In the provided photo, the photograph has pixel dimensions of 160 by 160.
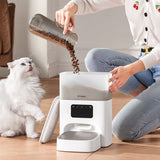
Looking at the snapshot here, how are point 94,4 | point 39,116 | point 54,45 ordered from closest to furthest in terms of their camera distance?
point 39,116 → point 94,4 → point 54,45

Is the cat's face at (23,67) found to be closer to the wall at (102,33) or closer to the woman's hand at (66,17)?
the woman's hand at (66,17)

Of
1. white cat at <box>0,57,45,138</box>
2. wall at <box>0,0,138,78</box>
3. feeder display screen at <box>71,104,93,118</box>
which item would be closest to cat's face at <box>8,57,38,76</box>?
white cat at <box>0,57,45,138</box>

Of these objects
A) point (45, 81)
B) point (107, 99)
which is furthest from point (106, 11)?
point (107, 99)

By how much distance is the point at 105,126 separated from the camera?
195 cm

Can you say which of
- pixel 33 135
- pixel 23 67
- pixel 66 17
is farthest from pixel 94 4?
pixel 33 135

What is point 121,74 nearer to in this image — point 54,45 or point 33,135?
point 33,135

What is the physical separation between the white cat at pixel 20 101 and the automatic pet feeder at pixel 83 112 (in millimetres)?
153

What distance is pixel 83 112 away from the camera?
1.95m

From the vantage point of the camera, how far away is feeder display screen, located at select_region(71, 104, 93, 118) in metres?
1.94

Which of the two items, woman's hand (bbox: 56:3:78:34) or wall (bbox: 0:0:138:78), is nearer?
woman's hand (bbox: 56:3:78:34)

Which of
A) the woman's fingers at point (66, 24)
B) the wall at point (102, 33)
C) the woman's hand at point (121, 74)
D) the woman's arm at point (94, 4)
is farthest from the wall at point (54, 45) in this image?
the woman's hand at point (121, 74)

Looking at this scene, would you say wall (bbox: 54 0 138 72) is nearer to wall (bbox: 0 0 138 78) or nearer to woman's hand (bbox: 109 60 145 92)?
wall (bbox: 0 0 138 78)

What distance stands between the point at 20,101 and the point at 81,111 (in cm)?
34

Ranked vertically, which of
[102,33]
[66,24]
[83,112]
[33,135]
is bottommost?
[33,135]
